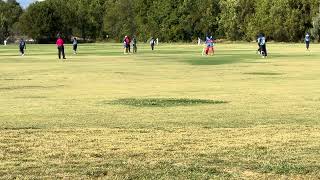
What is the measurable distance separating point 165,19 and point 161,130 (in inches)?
5355

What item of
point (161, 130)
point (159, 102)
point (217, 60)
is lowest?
point (217, 60)

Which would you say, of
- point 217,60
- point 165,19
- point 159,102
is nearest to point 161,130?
point 159,102

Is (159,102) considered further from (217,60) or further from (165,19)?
(165,19)

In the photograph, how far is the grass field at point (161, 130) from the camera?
9203mm

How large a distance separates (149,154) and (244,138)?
8.09ft

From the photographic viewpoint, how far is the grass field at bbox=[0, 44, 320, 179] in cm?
920

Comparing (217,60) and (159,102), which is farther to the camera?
(217,60)

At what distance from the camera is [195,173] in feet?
28.9

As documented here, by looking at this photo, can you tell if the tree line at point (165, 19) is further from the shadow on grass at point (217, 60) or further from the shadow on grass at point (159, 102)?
the shadow on grass at point (159, 102)

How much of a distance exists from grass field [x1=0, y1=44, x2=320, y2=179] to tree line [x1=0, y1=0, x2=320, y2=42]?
3397 inches

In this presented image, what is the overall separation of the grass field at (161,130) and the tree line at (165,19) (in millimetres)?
86294

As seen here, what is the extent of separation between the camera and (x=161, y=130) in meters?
13.3

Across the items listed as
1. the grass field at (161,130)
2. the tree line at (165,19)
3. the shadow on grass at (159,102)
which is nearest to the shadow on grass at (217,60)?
the grass field at (161,130)

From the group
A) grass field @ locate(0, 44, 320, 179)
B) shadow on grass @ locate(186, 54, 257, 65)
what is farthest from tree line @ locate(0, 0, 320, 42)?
grass field @ locate(0, 44, 320, 179)
